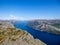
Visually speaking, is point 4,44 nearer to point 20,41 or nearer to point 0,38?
point 0,38

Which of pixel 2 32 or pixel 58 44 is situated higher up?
pixel 2 32

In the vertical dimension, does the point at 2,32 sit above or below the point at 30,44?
above

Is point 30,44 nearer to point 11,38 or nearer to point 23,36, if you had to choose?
point 23,36

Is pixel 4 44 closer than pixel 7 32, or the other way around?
pixel 4 44

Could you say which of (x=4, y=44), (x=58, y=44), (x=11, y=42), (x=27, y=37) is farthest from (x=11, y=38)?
(x=58, y=44)

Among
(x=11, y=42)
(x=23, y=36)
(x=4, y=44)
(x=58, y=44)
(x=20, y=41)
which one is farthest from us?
(x=58, y=44)

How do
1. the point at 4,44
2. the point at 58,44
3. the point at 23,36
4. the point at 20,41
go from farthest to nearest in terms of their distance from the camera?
1. the point at 58,44
2. the point at 23,36
3. the point at 20,41
4. the point at 4,44

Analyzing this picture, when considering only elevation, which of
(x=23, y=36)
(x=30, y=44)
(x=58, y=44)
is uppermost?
(x=23, y=36)

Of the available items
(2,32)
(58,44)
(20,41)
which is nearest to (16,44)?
(20,41)

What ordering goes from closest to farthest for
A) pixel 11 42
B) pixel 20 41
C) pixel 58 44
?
pixel 11 42
pixel 20 41
pixel 58 44
